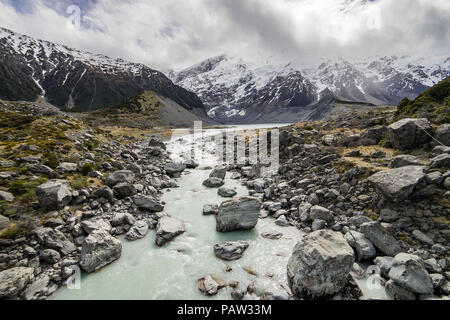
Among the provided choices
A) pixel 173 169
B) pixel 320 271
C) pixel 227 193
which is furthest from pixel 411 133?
pixel 173 169

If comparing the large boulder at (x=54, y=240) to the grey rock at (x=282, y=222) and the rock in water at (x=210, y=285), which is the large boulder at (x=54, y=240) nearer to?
the rock in water at (x=210, y=285)

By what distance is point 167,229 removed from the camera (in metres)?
13.8

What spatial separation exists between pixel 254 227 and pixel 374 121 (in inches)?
1128

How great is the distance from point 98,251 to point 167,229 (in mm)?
4048

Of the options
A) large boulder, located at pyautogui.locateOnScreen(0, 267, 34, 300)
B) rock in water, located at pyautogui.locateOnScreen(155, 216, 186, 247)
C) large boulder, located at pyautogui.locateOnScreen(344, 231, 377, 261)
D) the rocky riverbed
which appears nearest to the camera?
large boulder, located at pyautogui.locateOnScreen(0, 267, 34, 300)

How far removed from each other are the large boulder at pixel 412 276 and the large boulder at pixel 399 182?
4568 millimetres

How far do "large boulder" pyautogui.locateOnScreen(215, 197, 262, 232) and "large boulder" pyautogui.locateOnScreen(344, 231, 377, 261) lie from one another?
5.89 metres

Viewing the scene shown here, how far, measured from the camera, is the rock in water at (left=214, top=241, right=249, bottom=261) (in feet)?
38.7

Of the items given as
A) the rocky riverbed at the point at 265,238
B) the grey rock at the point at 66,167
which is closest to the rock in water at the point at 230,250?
the rocky riverbed at the point at 265,238

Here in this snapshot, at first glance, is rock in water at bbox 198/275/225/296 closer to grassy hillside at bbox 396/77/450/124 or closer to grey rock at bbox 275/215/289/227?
grey rock at bbox 275/215/289/227

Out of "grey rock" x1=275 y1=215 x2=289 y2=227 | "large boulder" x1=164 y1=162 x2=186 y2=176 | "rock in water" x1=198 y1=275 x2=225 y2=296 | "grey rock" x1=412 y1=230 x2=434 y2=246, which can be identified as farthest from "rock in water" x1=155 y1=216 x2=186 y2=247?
"grey rock" x1=412 y1=230 x2=434 y2=246

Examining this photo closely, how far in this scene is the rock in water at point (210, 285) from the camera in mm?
9492

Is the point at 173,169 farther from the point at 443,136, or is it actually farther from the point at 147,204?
the point at 443,136

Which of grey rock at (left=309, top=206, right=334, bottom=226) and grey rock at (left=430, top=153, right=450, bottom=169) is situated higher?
grey rock at (left=430, top=153, right=450, bottom=169)
